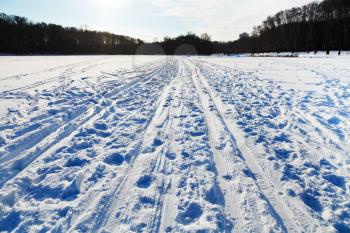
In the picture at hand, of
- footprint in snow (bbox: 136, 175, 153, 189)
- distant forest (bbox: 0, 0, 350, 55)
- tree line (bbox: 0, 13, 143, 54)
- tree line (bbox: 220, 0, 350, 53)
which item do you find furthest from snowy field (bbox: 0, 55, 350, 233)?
tree line (bbox: 0, 13, 143, 54)

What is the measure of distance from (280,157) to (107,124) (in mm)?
3660

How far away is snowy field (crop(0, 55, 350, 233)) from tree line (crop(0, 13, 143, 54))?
8316 cm

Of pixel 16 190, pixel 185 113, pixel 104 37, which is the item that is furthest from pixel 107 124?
pixel 104 37

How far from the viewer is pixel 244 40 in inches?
4018

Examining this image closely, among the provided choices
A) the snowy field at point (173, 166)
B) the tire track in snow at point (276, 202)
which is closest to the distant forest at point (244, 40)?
the snowy field at point (173, 166)

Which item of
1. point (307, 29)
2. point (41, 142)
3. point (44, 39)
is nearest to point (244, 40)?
point (307, 29)

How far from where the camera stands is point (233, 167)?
3.90m

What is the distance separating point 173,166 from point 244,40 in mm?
106648

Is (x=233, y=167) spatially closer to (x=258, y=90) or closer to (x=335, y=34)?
(x=258, y=90)

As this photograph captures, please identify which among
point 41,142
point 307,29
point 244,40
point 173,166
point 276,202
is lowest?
point 276,202

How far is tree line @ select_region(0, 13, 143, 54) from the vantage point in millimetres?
79881

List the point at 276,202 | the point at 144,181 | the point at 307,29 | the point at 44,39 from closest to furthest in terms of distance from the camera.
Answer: the point at 276,202, the point at 144,181, the point at 307,29, the point at 44,39

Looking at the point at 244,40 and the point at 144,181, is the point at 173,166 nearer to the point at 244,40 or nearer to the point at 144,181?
the point at 144,181

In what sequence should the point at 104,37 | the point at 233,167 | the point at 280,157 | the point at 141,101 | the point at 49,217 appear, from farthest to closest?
the point at 104,37 < the point at 141,101 < the point at 280,157 < the point at 233,167 < the point at 49,217
